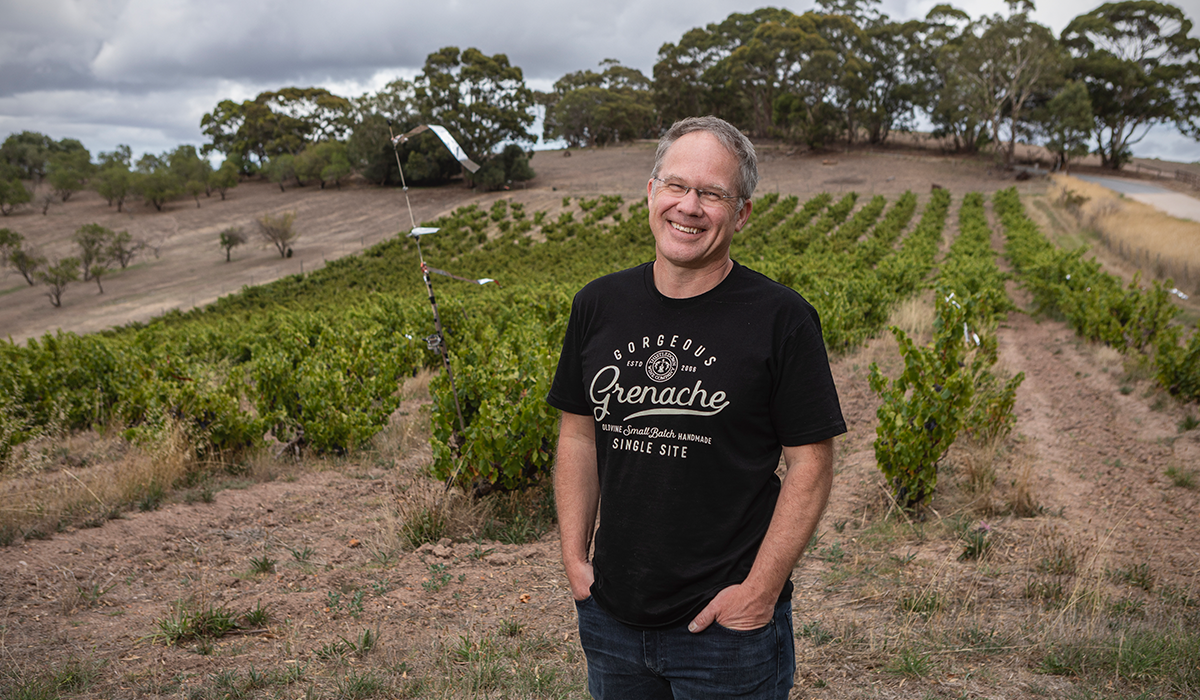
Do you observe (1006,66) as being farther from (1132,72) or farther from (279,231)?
(279,231)

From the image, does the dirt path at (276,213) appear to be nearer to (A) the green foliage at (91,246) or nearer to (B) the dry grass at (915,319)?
(A) the green foliage at (91,246)

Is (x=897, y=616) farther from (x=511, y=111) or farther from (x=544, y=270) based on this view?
(x=511, y=111)

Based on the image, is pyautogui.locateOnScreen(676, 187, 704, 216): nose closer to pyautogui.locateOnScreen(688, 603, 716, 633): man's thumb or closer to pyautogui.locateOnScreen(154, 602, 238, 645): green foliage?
pyautogui.locateOnScreen(688, 603, 716, 633): man's thumb

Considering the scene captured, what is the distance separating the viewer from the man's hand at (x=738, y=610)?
1.80 meters

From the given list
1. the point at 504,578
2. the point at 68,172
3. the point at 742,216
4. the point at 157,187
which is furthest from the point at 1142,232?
the point at 68,172

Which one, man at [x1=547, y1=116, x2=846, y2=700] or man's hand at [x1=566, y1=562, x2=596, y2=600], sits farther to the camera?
man's hand at [x1=566, y1=562, x2=596, y2=600]

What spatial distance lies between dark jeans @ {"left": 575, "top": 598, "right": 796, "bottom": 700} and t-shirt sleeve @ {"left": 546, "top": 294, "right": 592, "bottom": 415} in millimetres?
→ 597

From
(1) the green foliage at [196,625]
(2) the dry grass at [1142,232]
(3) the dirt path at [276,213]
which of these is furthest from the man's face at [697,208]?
(3) the dirt path at [276,213]

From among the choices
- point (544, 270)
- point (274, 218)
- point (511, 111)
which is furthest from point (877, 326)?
point (511, 111)

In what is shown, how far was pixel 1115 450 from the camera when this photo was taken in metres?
7.13

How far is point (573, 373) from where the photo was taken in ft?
7.14

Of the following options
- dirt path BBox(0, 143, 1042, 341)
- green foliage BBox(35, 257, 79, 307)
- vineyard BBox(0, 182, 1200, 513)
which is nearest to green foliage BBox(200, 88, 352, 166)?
dirt path BBox(0, 143, 1042, 341)

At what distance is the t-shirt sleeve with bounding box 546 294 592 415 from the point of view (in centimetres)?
217

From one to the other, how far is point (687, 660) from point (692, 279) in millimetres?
1058
